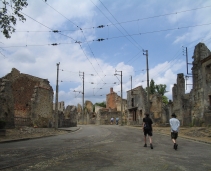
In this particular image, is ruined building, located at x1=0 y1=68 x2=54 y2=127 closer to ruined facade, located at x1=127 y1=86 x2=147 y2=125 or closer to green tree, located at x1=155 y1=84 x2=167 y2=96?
ruined facade, located at x1=127 y1=86 x2=147 y2=125

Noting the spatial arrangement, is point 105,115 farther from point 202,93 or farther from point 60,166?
point 60,166

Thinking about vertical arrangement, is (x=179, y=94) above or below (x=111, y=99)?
below

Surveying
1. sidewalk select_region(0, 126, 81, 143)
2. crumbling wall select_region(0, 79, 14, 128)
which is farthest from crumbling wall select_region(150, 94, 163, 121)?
crumbling wall select_region(0, 79, 14, 128)

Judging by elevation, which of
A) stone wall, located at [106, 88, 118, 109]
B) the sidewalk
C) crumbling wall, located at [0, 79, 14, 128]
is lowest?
the sidewalk

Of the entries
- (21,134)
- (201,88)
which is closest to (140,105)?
(201,88)

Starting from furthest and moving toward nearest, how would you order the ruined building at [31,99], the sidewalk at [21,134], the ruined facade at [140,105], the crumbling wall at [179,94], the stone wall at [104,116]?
the stone wall at [104,116] < the ruined facade at [140,105] < the crumbling wall at [179,94] < the ruined building at [31,99] < the sidewalk at [21,134]

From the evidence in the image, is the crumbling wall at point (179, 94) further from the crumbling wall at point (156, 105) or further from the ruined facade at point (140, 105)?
the crumbling wall at point (156, 105)

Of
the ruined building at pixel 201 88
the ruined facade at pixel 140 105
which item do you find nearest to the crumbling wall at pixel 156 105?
the ruined facade at pixel 140 105

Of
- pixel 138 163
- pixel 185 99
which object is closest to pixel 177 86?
pixel 185 99

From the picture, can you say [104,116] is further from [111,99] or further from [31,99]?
[31,99]

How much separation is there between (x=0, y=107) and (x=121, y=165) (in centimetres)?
1667

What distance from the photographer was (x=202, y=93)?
2777cm

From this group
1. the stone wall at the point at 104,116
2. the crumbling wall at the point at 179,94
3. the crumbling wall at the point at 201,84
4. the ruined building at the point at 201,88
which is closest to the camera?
the ruined building at the point at 201,88

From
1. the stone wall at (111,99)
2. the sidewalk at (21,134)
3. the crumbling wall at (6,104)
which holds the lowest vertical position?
the sidewalk at (21,134)
